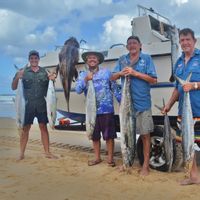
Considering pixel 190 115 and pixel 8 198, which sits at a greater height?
pixel 190 115

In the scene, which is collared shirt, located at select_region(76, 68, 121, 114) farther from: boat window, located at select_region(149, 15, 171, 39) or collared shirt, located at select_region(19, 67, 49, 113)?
boat window, located at select_region(149, 15, 171, 39)

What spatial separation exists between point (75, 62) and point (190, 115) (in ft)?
11.3

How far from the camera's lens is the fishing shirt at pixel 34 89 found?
681 centimetres

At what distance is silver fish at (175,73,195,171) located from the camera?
4.78 m

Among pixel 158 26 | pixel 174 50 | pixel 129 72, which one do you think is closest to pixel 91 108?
pixel 129 72

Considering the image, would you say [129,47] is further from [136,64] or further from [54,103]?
[54,103]

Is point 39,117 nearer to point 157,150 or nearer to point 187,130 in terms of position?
point 157,150

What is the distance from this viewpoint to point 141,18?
787 centimetres

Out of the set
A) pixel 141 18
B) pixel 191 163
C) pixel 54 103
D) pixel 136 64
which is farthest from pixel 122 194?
pixel 141 18

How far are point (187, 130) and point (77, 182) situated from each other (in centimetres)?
159

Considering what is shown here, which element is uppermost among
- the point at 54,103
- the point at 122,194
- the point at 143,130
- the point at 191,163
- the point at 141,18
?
the point at 141,18

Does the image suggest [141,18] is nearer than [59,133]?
Yes

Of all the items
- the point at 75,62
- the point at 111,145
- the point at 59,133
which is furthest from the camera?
the point at 59,133

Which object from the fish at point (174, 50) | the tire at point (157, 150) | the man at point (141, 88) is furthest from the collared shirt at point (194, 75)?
the fish at point (174, 50)
